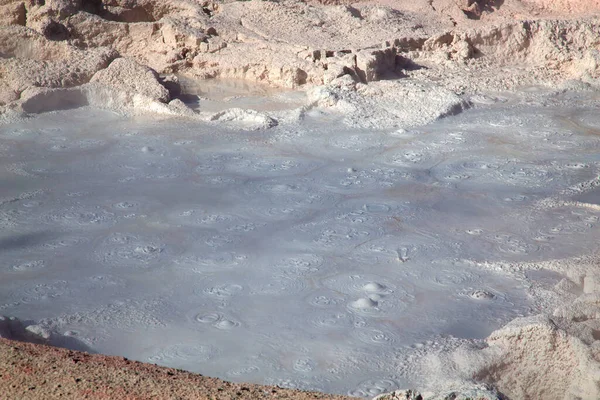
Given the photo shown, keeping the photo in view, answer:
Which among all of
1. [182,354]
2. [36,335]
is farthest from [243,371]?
[36,335]

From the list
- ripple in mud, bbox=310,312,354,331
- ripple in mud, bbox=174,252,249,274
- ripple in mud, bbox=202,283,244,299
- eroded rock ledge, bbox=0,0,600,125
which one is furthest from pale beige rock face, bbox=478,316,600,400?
eroded rock ledge, bbox=0,0,600,125

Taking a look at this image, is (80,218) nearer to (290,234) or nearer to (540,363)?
(290,234)

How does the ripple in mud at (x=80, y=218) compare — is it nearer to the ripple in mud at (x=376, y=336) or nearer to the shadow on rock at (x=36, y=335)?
the shadow on rock at (x=36, y=335)

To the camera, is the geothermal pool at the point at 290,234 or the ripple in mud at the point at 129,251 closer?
the geothermal pool at the point at 290,234

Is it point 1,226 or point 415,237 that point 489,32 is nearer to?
point 415,237

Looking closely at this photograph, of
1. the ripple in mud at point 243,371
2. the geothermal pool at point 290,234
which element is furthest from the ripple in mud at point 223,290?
the ripple in mud at point 243,371

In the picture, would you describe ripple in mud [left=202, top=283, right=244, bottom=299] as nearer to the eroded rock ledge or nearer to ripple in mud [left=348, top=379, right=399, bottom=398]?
→ ripple in mud [left=348, top=379, right=399, bottom=398]

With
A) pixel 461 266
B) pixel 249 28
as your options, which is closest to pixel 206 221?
pixel 461 266
